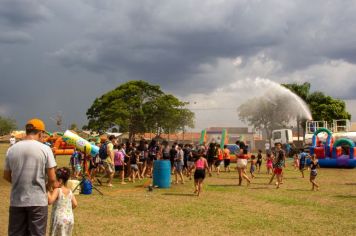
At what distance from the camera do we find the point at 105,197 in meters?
11.8

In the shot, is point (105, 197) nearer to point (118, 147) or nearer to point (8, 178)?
point (118, 147)

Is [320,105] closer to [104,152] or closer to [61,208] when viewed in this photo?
[104,152]

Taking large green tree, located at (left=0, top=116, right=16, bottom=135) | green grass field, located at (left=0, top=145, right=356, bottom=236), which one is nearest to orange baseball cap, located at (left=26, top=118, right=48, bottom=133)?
green grass field, located at (left=0, top=145, right=356, bottom=236)

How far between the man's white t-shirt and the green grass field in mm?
3345

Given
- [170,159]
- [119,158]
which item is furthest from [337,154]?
[119,158]

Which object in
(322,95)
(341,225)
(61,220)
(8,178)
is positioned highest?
(322,95)

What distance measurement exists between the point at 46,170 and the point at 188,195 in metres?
8.41

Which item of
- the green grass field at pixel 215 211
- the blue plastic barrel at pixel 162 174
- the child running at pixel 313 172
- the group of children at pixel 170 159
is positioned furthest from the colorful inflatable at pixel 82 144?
the child running at pixel 313 172

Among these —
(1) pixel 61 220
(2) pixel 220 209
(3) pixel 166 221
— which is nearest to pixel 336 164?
(2) pixel 220 209

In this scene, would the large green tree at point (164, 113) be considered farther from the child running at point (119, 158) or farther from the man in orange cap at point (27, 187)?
the man in orange cap at point (27, 187)

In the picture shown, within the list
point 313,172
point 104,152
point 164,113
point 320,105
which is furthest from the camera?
point 320,105

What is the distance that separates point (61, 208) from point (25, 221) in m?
0.81

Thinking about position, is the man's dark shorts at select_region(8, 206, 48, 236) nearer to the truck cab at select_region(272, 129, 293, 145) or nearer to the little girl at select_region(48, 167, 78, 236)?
the little girl at select_region(48, 167, 78, 236)

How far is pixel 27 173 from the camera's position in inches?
174
